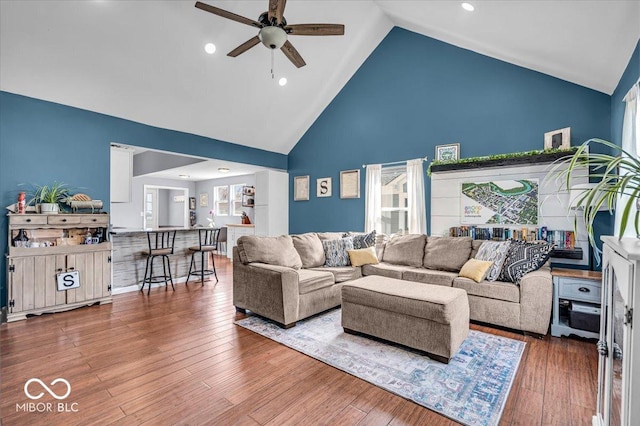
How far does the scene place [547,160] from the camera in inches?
146

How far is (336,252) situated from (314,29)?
277cm

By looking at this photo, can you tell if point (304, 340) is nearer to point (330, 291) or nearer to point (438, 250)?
point (330, 291)

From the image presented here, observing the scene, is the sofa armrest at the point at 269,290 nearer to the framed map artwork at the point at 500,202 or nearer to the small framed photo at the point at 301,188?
the framed map artwork at the point at 500,202

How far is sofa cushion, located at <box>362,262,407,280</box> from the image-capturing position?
4.03 metres

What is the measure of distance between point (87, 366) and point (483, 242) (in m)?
4.29

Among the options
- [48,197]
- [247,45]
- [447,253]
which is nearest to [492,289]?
[447,253]

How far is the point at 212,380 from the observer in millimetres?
2281

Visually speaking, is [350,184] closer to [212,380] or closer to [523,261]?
[523,261]

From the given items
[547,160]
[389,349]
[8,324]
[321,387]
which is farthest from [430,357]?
[8,324]

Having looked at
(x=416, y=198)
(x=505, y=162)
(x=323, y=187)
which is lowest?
(x=416, y=198)

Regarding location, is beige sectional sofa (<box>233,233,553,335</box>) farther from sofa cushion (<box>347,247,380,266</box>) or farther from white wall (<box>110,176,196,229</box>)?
white wall (<box>110,176,196,229</box>)

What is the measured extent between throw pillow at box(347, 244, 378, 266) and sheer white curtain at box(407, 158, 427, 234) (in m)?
0.99

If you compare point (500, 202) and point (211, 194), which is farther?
point (211, 194)

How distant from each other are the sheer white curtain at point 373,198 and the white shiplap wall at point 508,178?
3.30 ft
